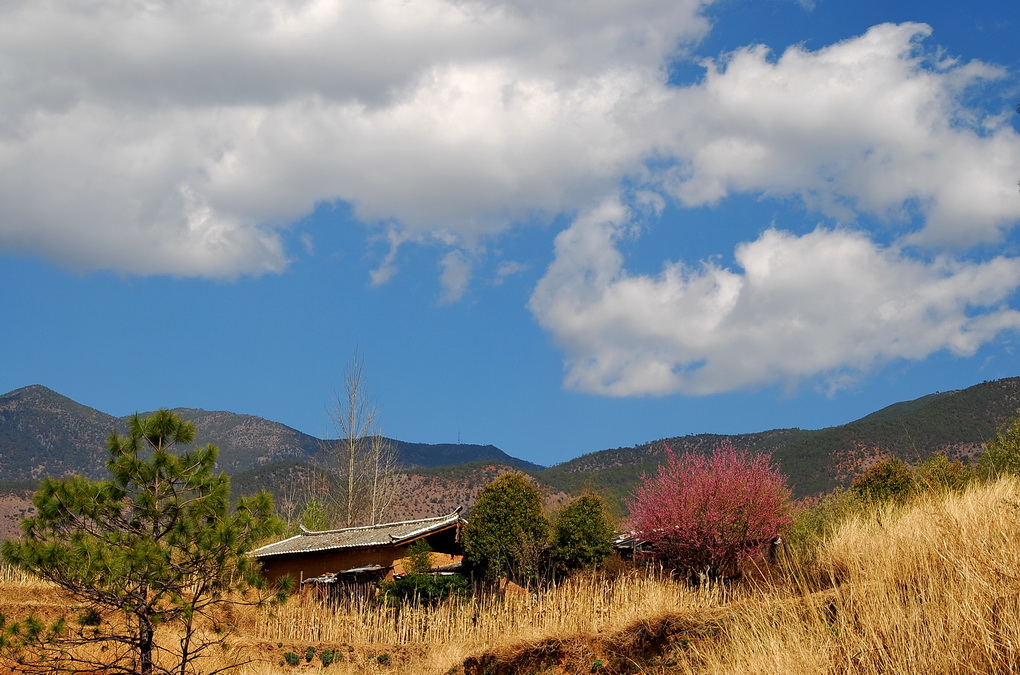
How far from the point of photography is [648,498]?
Result: 20109 mm

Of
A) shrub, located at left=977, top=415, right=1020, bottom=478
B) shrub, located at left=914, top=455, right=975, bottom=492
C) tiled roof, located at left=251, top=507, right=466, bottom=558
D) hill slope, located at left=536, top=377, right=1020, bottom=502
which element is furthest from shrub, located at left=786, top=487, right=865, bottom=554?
hill slope, located at left=536, top=377, right=1020, bottom=502

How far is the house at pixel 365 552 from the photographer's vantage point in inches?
996

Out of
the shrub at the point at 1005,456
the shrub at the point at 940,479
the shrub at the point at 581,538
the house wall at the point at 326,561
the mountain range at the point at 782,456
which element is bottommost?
the house wall at the point at 326,561

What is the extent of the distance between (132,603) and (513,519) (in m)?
12.1

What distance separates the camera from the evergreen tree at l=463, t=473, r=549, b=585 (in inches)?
888

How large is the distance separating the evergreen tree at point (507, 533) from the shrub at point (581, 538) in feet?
2.15

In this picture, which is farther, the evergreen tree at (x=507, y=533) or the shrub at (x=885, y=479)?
the shrub at (x=885, y=479)

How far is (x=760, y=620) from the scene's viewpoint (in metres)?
9.83

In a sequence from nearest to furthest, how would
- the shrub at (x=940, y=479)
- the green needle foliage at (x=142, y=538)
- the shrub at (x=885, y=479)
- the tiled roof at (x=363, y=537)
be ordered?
the green needle foliage at (x=142, y=538)
the shrub at (x=940, y=479)
the tiled roof at (x=363, y=537)
the shrub at (x=885, y=479)

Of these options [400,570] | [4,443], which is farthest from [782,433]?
[4,443]

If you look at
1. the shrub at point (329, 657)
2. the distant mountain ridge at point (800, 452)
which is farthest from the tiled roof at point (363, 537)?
the distant mountain ridge at point (800, 452)

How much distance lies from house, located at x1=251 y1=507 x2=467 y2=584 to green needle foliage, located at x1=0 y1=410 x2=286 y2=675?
1212cm

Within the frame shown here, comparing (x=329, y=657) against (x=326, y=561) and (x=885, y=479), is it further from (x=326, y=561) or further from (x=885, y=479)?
(x=885, y=479)

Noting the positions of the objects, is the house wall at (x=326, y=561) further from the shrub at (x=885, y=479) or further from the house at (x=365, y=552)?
the shrub at (x=885, y=479)
